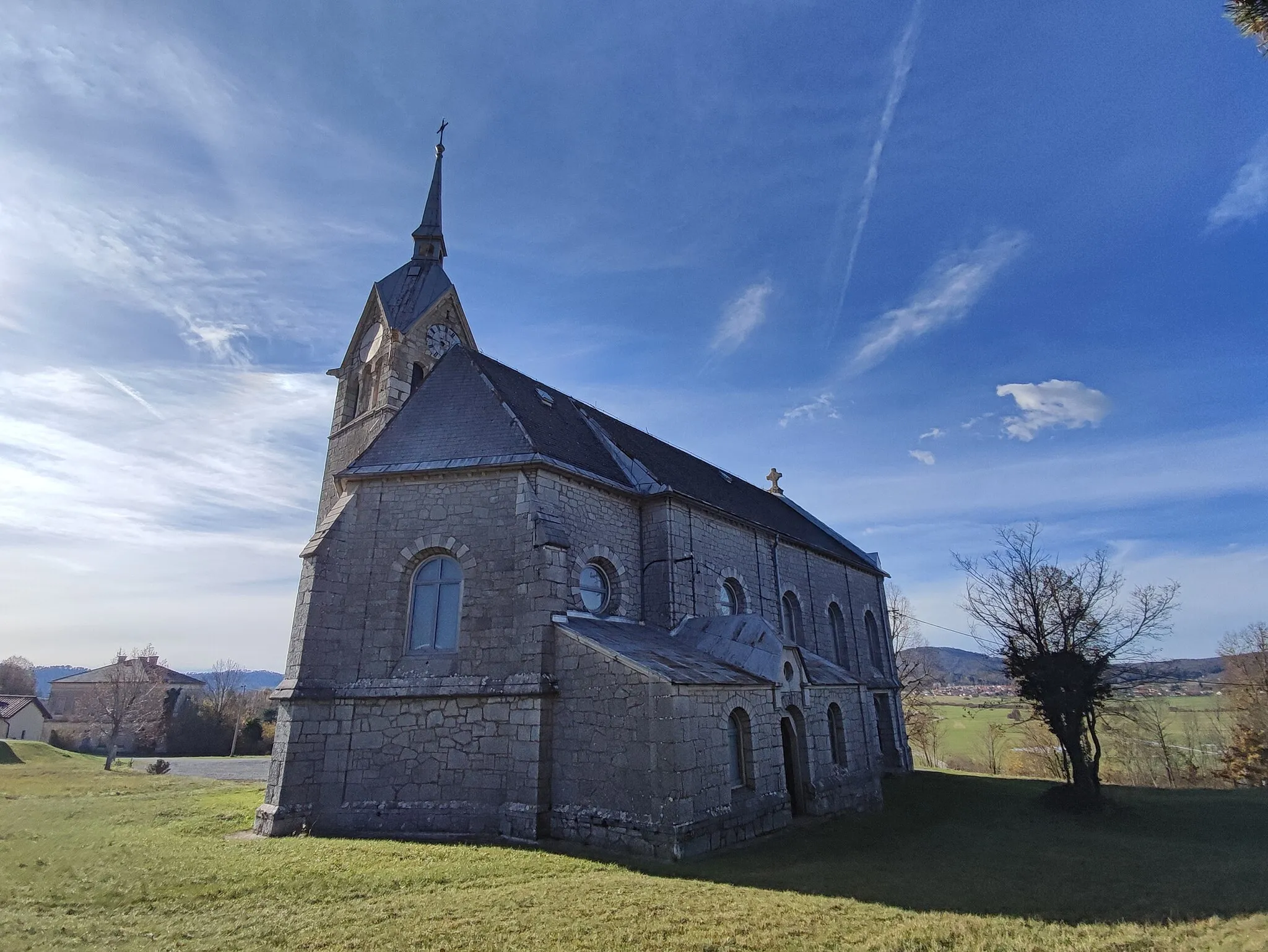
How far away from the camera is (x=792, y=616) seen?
71.0ft

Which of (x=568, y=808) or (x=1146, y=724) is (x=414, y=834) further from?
(x=1146, y=724)

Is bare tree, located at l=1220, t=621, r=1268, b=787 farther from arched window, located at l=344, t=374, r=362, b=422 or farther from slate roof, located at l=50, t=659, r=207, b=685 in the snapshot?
slate roof, located at l=50, t=659, r=207, b=685

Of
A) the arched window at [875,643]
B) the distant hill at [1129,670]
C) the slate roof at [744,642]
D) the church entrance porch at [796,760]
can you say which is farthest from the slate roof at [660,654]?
the arched window at [875,643]

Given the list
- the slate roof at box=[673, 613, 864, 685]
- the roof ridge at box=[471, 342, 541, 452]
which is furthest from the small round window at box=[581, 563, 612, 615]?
the roof ridge at box=[471, 342, 541, 452]

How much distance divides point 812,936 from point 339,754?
954 cm

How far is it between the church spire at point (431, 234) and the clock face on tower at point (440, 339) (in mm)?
3753

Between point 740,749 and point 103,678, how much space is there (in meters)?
67.5

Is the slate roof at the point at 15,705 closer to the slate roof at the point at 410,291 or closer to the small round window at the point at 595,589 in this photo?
the slate roof at the point at 410,291

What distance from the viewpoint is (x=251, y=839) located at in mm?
11031

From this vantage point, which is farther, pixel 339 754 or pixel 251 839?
pixel 339 754

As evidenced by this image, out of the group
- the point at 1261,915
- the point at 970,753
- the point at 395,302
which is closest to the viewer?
the point at 1261,915

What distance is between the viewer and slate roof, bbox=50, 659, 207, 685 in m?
57.7

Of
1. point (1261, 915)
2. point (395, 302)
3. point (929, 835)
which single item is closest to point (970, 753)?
point (929, 835)

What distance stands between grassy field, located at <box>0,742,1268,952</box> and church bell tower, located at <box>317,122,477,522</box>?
1010cm
